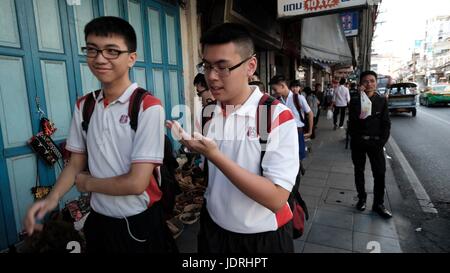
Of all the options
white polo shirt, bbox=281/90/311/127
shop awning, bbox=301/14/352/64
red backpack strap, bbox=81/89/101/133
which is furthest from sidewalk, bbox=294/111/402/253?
shop awning, bbox=301/14/352/64

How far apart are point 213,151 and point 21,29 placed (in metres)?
2.79

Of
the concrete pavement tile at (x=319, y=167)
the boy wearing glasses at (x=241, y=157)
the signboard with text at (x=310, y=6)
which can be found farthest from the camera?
the concrete pavement tile at (x=319, y=167)

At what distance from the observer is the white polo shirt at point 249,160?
4.11ft

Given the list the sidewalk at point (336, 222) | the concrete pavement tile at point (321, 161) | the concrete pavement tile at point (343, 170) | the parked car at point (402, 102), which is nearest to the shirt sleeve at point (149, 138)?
the sidewalk at point (336, 222)

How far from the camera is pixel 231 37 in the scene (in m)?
1.31

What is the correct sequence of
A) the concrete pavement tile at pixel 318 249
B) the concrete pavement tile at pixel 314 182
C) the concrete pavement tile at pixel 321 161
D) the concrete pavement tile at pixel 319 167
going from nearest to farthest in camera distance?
the concrete pavement tile at pixel 318 249 → the concrete pavement tile at pixel 314 182 → the concrete pavement tile at pixel 319 167 → the concrete pavement tile at pixel 321 161

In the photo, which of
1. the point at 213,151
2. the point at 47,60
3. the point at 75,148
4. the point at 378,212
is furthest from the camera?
the point at 378,212

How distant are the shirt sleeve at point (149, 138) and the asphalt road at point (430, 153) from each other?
431 centimetres

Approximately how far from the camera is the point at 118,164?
4.92 ft

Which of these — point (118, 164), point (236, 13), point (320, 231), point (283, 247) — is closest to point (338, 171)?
point (320, 231)

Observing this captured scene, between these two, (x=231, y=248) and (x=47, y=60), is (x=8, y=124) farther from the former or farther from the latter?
(x=231, y=248)

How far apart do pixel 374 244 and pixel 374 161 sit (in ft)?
3.72

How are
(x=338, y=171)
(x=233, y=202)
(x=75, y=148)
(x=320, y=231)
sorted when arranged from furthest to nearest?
(x=338, y=171)
(x=320, y=231)
(x=75, y=148)
(x=233, y=202)

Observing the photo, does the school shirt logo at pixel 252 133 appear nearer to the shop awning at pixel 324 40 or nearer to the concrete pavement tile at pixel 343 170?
the concrete pavement tile at pixel 343 170
